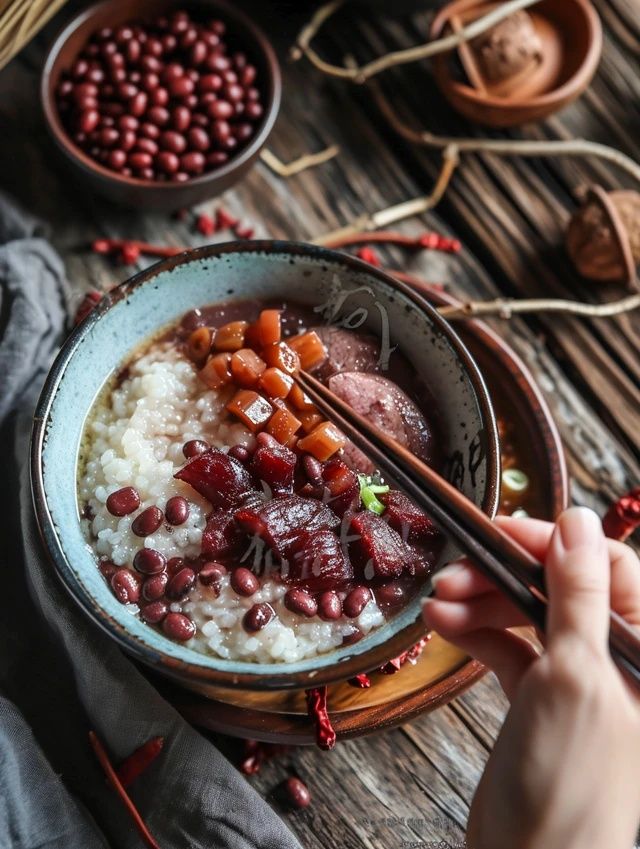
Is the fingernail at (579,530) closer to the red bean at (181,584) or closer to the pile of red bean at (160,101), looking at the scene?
the red bean at (181,584)

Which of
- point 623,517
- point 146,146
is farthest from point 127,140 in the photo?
point 623,517

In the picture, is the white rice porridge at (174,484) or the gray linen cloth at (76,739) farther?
the gray linen cloth at (76,739)

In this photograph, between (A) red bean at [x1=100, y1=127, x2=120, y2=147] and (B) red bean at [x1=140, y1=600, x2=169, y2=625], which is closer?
(B) red bean at [x1=140, y1=600, x2=169, y2=625]

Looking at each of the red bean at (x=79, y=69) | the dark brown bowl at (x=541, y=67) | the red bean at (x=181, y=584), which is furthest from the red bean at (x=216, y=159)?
the red bean at (x=181, y=584)

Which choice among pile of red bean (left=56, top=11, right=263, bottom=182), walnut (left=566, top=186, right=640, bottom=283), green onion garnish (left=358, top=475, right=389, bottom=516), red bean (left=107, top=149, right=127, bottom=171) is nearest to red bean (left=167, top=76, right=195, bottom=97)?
pile of red bean (left=56, top=11, right=263, bottom=182)

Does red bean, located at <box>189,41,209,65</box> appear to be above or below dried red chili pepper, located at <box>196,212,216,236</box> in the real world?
above

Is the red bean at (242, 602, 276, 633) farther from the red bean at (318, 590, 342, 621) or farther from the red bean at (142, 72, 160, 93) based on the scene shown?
the red bean at (142, 72, 160, 93)

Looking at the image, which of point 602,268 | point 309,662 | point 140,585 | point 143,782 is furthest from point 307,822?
point 602,268
